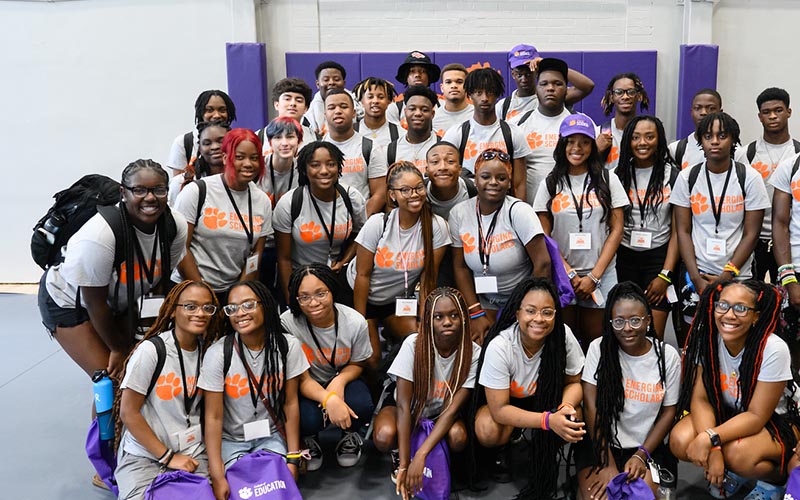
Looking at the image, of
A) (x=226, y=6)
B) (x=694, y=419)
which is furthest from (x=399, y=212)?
(x=226, y=6)

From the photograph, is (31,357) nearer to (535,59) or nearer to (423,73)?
(423,73)

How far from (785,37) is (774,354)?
600cm

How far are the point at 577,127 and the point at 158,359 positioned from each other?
98.8 inches

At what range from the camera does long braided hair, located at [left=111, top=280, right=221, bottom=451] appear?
3.31m

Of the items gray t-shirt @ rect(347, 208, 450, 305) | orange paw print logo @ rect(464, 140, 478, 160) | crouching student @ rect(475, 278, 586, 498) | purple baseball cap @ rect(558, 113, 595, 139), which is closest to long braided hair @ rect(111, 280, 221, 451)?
gray t-shirt @ rect(347, 208, 450, 305)

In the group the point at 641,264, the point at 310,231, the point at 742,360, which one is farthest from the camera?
the point at 641,264

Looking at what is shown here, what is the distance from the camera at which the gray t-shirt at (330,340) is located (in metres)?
3.71

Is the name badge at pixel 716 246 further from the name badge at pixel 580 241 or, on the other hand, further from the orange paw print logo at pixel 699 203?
the name badge at pixel 580 241

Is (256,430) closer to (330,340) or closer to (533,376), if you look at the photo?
(330,340)

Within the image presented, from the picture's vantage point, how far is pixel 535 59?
493 centimetres

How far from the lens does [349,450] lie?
146 inches

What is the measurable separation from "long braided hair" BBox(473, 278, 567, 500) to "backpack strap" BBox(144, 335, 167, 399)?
58.7 inches

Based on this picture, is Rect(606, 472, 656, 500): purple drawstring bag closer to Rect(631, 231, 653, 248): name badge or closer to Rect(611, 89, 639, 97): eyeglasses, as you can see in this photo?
Rect(631, 231, 653, 248): name badge

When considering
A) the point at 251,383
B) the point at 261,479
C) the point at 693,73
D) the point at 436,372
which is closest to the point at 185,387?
the point at 251,383
